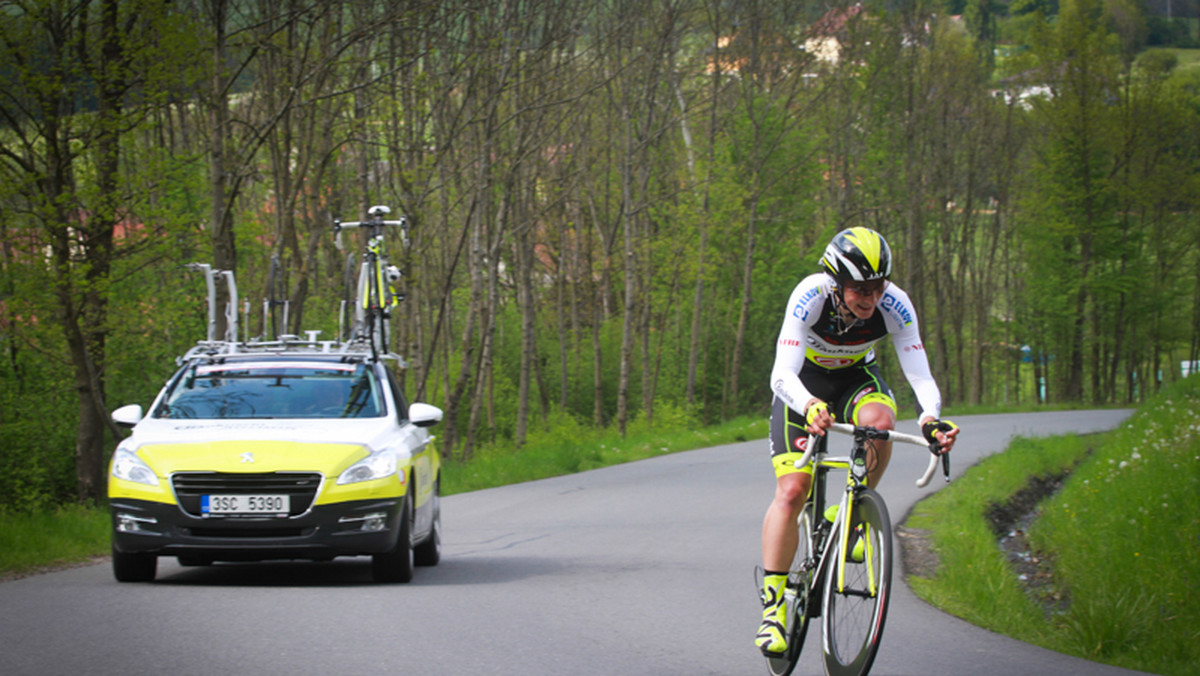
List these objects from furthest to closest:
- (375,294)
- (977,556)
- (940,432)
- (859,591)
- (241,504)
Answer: (375,294) → (977,556) → (241,504) → (859,591) → (940,432)

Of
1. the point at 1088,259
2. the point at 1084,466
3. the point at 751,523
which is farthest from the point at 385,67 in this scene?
the point at 1088,259

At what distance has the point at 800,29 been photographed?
38.7m

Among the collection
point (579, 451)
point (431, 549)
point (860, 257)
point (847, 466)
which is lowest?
point (579, 451)

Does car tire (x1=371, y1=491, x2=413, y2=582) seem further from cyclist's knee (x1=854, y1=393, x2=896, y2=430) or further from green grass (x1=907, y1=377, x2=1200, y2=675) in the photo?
cyclist's knee (x1=854, y1=393, x2=896, y2=430)

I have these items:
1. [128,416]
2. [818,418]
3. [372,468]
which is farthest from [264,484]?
[818,418]

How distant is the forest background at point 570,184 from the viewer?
15.5m

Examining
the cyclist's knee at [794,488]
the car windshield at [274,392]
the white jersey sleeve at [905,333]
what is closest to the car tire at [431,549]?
the car windshield at [274,392]

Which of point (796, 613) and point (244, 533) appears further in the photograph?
point (244, 533)

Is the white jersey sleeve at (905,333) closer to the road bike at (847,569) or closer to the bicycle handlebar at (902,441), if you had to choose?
the road bike at (847,569)

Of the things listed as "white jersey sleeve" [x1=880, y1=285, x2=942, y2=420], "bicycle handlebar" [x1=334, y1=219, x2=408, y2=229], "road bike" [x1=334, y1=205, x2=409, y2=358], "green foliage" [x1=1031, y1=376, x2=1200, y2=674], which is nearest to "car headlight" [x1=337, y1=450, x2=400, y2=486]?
"white jersey sleeve" [x1=880, y1=285, x2=942, y2=420]

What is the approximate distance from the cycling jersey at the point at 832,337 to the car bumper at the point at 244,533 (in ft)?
12.2

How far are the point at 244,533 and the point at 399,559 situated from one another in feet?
3.63

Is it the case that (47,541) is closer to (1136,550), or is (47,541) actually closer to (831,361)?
(831,361)

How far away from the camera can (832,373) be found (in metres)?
6.08
